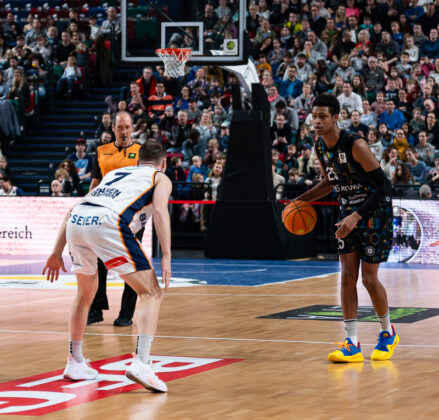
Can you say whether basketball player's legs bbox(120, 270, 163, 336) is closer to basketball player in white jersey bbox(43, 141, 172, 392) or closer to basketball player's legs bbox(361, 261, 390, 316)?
basketball player in white jersey bbox(43, 141, 172, 392)

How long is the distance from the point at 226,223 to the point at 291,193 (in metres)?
1.83

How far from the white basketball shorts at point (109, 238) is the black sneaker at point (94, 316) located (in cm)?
329

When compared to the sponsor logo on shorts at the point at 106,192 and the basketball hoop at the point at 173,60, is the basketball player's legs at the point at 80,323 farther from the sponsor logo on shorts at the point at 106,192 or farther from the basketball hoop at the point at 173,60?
the basketball hoop at the point at 173,60

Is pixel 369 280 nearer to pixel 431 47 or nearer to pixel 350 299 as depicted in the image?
pixel 350 299

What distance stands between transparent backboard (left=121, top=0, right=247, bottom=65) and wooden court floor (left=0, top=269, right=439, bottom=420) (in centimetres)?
537

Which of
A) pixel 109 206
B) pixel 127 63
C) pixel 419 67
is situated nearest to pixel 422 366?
pixel 109 206

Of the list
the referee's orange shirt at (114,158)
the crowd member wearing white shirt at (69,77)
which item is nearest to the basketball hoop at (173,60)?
the referee's orange shirt at (114,158)

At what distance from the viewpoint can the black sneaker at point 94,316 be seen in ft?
32.4

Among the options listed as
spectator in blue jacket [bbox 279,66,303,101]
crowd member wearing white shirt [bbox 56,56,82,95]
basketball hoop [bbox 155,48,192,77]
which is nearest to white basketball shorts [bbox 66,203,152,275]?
basketball hoop [bbox 155,48,192,77]

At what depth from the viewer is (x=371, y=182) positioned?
7.61 m

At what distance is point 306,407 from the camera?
5.87 m

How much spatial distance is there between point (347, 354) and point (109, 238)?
225 centimetres

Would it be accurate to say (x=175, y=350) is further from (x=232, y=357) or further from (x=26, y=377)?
(x=26, y=377)

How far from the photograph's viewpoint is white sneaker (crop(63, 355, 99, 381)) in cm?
675
